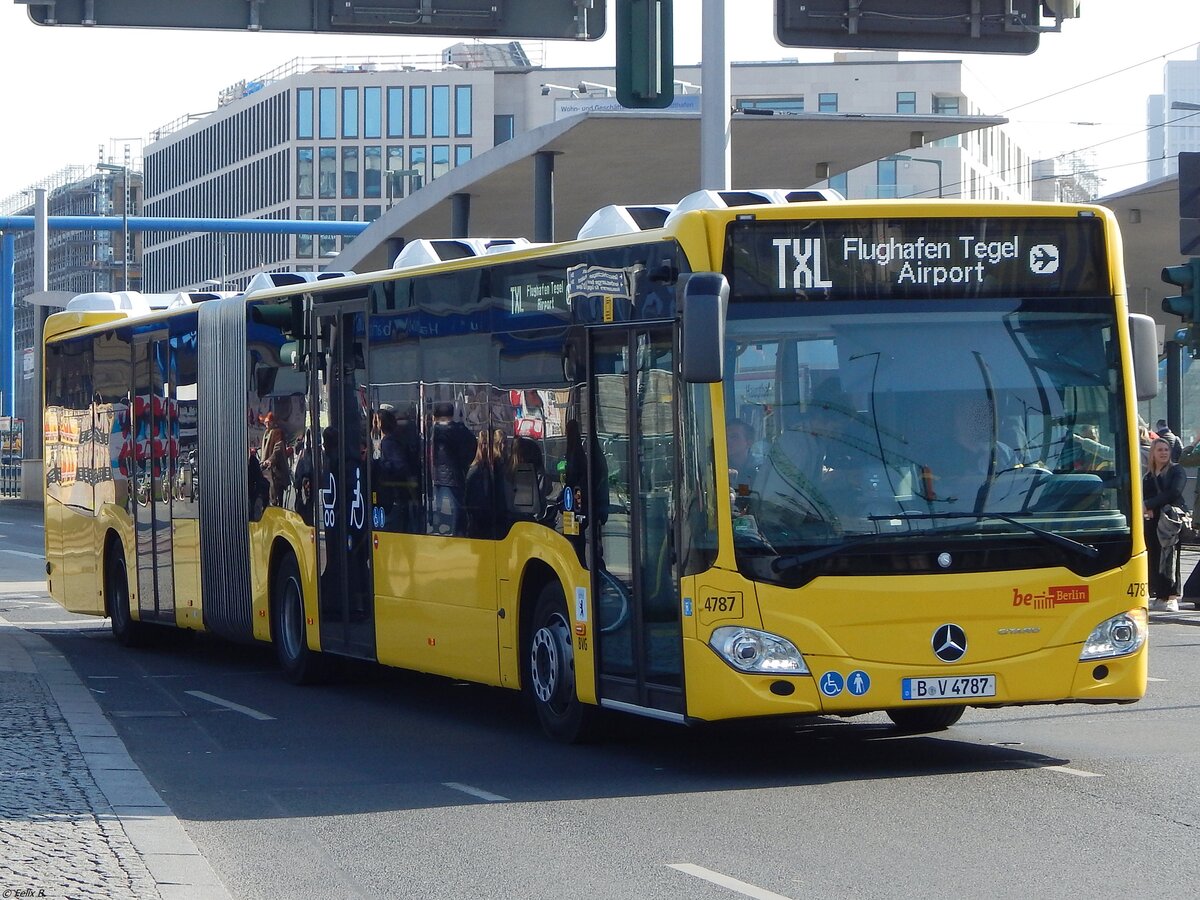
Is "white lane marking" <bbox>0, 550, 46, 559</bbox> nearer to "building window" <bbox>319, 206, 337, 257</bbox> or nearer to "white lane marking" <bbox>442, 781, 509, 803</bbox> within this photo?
"white lane marking" <bbox>442, 781, 509, 803</bbox>

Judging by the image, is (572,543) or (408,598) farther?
(408,598)

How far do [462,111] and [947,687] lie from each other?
367ft

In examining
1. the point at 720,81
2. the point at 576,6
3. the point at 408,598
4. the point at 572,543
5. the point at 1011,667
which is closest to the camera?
the point at 1011,667

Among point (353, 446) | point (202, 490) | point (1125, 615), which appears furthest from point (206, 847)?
point (202, 490)

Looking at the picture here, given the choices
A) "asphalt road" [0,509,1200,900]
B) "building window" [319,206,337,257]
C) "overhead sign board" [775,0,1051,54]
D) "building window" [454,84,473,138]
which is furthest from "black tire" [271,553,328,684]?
"building window" [454,84,473,138]

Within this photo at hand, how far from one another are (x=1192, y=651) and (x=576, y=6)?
6989 millimetres

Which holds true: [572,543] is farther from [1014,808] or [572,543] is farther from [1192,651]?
[1192,651]

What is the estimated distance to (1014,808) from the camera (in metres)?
9.06

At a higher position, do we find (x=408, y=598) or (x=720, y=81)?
(x=720, y=81)

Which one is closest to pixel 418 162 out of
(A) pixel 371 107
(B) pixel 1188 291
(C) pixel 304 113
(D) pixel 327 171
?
(A) pixel 371 107

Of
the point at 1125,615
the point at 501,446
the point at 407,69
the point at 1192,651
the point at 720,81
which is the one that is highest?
the point at 407,69

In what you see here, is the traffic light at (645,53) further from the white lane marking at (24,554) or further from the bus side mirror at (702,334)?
the white lane marking at (24,554)

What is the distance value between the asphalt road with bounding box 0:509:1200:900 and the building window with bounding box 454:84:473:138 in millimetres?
107206

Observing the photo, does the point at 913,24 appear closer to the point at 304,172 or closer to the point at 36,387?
the point at 36,387
